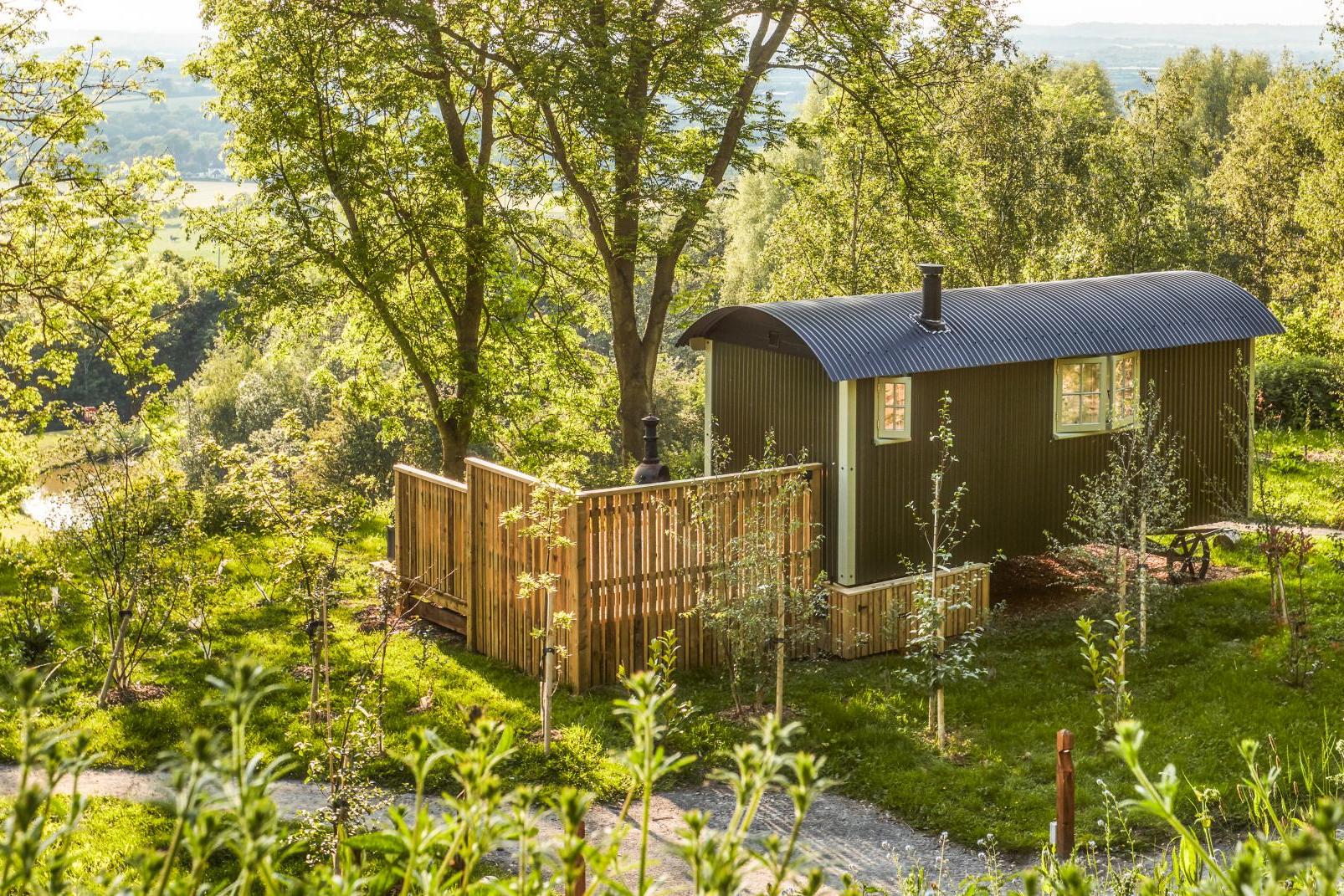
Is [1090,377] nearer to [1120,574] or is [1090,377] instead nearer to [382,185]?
[1120,574]

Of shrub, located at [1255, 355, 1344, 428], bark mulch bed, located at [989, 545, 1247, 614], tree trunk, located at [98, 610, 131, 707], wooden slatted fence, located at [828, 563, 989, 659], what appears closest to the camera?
tree trunk, located at [98, 610, 131, 707]

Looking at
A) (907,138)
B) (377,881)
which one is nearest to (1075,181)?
(907,138)

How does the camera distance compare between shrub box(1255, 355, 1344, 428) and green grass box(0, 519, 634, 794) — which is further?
shrub box(1255, 355, 1344, 428)

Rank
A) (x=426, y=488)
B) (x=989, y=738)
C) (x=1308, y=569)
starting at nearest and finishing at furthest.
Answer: (x=989, y=738) < (x=426, y=488) < (x=1308, y=569)

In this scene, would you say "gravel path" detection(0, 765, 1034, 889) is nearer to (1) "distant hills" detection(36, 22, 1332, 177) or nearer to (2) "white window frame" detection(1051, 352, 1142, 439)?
(2) "white window frame" detection(1051, 352, 1142, 439)

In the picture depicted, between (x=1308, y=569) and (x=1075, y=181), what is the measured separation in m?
13.7

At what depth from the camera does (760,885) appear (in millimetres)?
7688

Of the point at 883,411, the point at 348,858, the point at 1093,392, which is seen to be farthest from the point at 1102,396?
the point at 348,858

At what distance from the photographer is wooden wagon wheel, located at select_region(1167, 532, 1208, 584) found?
13492mm

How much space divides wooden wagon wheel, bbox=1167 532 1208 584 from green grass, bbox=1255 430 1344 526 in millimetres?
1657

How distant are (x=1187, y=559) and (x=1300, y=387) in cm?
967

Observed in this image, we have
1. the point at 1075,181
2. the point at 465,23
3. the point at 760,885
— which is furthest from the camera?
the point at 1075,181

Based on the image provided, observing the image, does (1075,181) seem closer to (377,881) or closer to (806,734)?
(806,734)

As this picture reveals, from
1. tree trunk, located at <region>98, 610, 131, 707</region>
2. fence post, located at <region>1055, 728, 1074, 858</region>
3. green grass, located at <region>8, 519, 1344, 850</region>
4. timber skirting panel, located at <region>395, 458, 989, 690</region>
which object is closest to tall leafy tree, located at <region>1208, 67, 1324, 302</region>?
green grass, located at <region>8, 519, 1344, 850</region>
